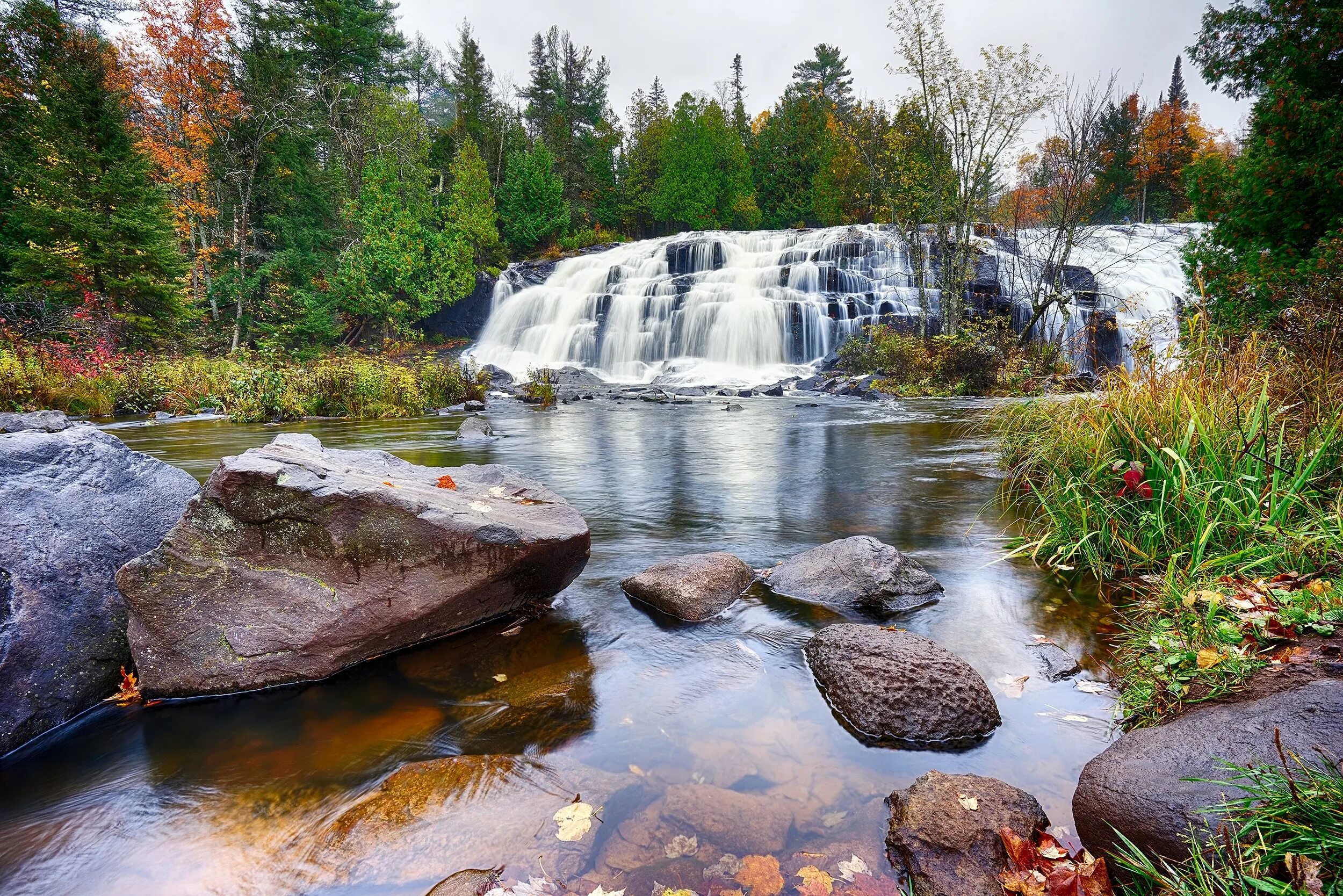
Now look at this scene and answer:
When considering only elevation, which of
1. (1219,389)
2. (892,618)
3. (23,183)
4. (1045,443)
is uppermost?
(23,183)

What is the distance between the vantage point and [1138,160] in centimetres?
3694

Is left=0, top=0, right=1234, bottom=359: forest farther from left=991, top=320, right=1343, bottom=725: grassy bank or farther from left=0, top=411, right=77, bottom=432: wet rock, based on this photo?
left=0, top=411, right=77, bottom=432: wet rock

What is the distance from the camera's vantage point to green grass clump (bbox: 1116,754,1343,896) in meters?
1.32

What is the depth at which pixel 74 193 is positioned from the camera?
16.4m

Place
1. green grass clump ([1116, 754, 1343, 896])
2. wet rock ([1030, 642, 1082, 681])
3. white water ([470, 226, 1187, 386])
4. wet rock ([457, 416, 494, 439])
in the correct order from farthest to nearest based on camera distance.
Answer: white water ([470, 226, 1187, 386]), wet rock ([457, 416, 494, 439]), wet rock ([1030, 642, 1082, 681]), green grass clump ([1116, 754, 1343, 896])

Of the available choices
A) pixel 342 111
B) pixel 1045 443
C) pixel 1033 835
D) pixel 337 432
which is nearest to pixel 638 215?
pixel 342 111

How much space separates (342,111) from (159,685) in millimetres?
31481

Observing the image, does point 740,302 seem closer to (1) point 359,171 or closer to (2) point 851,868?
(1) point 359,171

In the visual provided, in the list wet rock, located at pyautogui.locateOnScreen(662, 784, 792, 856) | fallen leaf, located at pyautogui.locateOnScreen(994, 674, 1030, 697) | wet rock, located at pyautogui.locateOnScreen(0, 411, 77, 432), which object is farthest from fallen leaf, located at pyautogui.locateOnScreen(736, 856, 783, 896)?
wet rock, located at pyautogui.locateOnScreen(0, 411, 77, 432)

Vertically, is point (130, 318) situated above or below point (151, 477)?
above

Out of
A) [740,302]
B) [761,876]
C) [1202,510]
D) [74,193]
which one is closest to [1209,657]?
[1202,510]

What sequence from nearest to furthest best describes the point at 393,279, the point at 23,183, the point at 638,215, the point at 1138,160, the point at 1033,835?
the point at 1033,835
the point at 23,183
the point at 393,279
the point at 1138,160
the point at 638,215

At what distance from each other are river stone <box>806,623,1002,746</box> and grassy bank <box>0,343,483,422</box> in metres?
12.6

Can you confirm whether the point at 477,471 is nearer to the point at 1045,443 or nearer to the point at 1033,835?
the point at 1033,835
